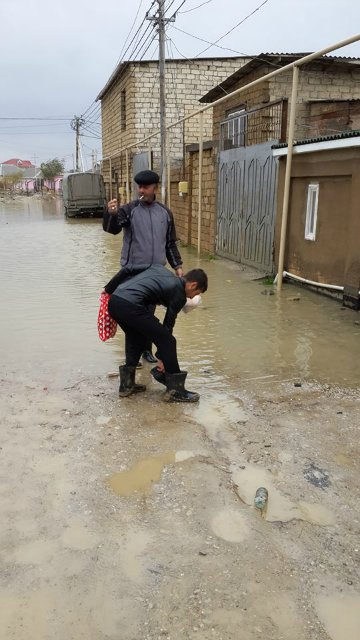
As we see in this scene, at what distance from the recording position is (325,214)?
743 centimetres

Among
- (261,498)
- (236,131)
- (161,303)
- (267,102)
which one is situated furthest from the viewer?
(267,102)

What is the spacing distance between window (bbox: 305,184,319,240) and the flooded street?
2314 millimetres

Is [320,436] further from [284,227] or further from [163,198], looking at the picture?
[163,198]

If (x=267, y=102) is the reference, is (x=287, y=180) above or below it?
below

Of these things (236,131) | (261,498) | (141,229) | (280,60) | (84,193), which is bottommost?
(261,498)

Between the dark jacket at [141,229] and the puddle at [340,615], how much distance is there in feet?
9.98

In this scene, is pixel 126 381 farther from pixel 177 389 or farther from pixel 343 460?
pixel 343 460

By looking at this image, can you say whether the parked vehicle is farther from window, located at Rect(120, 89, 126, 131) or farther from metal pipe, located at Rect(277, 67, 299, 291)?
metal pipe, located at Rect(277, 67, 299, 291)

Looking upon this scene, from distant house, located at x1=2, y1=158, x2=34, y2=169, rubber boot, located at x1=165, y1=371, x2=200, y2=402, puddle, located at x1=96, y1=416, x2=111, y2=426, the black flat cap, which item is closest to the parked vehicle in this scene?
the black flat cap

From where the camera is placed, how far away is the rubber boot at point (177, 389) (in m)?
4.10

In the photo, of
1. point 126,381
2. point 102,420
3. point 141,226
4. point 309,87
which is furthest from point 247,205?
point 102,420

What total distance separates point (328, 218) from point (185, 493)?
17.8 ft

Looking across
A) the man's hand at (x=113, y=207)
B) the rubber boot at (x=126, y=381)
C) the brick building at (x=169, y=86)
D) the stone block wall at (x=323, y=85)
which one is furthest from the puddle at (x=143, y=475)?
the brick building at (x=169, y=86)

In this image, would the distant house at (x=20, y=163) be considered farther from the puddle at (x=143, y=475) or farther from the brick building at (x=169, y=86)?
the puddle at (x=143, y=475)
